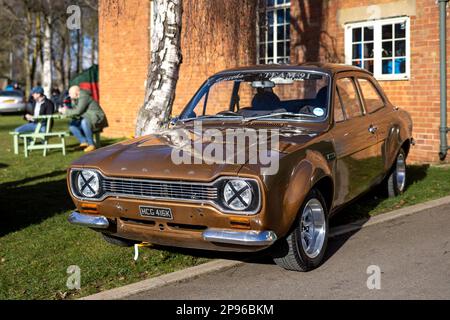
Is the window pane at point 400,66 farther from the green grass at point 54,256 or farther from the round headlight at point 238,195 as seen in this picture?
the round headlight at point 238,195

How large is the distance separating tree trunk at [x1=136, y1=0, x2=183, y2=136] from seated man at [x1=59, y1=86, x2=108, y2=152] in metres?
5.31

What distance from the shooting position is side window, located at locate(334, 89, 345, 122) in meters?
5.47

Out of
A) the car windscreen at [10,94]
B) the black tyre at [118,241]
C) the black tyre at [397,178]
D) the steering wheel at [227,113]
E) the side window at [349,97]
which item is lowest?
the black tyre at [118,241]

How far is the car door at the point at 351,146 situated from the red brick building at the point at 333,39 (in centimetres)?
368

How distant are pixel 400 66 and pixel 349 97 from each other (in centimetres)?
542

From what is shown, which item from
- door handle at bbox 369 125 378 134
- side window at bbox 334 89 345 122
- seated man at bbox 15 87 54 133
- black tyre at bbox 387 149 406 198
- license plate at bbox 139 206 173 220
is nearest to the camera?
license plate at bbox 139 206 173 220

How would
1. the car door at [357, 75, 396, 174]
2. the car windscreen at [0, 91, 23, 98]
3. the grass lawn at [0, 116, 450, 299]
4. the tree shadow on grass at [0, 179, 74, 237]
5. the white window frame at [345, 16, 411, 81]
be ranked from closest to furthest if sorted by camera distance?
the grass lawn at [0, 116, 450, 299] → the car door at [357, 75, 396, 174] → the tree shadow on grass at [0, 179, 74, 237] → the white window frame at [345, 16, 411, 81] → the car windscreen at [0, 91, 23, 98]

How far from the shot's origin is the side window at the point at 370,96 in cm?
638

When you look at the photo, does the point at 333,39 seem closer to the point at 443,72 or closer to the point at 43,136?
the point at 443,72

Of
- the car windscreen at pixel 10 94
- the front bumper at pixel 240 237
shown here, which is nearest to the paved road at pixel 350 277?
the front bumper at pixel 240 237

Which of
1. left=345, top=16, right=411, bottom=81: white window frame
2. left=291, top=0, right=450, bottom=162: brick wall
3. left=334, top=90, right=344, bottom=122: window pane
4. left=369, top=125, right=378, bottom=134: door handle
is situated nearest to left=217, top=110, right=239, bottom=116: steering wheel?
left=334, top=90, right=344, bottom=122: window pane

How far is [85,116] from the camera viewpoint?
1266 cm

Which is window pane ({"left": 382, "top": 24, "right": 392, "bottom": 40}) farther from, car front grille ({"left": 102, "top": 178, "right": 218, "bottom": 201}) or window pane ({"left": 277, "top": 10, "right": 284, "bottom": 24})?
car front grille ({"left": 102, "top": 178, "right": 218, "bottom": 201})

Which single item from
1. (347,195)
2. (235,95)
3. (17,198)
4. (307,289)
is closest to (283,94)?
(235,95)
